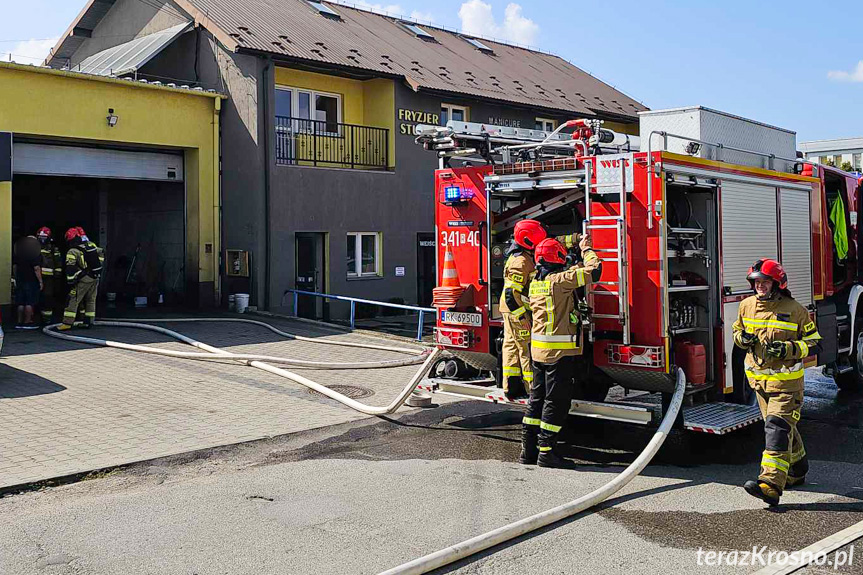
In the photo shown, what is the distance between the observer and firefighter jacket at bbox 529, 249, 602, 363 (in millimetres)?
6898

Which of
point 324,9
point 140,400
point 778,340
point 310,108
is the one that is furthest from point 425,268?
point 778,340

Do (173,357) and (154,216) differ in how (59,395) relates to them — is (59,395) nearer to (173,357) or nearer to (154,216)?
(173,357)

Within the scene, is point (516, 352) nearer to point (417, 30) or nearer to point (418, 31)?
point (418, 31)

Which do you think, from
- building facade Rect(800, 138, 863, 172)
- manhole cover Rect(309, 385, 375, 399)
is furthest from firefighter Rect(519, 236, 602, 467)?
building facade Rect(800, 138, 863, 172)

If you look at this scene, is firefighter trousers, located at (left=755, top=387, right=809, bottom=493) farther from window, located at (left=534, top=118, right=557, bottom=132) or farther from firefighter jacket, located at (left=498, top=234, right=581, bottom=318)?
window, located at (left=534, top=118, right=557, bottom=132)

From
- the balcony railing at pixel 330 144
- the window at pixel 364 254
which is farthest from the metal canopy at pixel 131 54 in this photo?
the window at pixel 364 254

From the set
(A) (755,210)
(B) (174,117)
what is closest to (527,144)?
(A) (755,210)

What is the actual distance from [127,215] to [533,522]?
1786 centimetres

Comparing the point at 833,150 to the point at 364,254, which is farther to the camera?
the point at 364,254

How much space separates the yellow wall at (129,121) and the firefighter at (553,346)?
1151 cm

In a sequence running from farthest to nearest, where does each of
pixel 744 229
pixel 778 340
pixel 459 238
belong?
pixel 459 238 < pixel 744 229 < pixel 778 340

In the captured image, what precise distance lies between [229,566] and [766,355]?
3.96 meters

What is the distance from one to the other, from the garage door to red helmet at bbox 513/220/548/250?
467 inches

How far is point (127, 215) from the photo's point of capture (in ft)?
68.4
